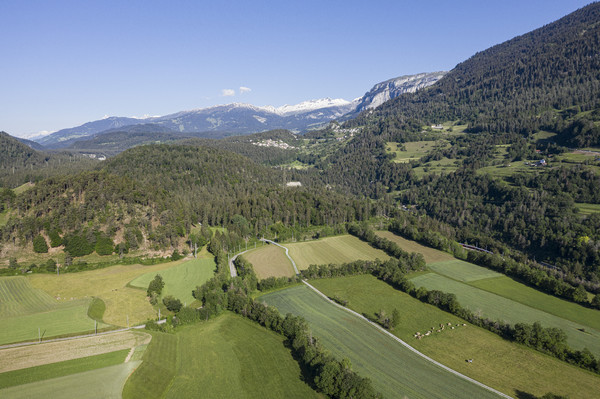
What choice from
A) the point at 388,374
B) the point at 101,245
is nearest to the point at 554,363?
the point at 388,374

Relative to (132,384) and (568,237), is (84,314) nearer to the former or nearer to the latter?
(132,384)

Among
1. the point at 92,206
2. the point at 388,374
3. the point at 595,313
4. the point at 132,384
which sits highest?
the point at 92,206

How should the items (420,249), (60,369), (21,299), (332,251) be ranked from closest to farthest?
(60,369) < (21,299) < (332,251) < (420,249)

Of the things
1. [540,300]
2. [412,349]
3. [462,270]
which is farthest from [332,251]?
[540,300]

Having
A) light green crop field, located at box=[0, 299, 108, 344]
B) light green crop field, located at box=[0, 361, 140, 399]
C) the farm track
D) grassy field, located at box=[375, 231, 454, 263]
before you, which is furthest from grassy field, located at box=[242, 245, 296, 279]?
light green crop field, located at box=[0, 361, 140, 399]

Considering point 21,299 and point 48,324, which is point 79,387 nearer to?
point 48,324

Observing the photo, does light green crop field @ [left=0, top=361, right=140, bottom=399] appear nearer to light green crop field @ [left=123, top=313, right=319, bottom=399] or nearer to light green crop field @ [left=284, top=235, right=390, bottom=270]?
light green crop field @ [left=123, top=313, right=319, bottom=399]

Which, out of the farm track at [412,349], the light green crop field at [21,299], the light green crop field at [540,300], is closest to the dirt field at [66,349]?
the light green crop field at [21,299]
